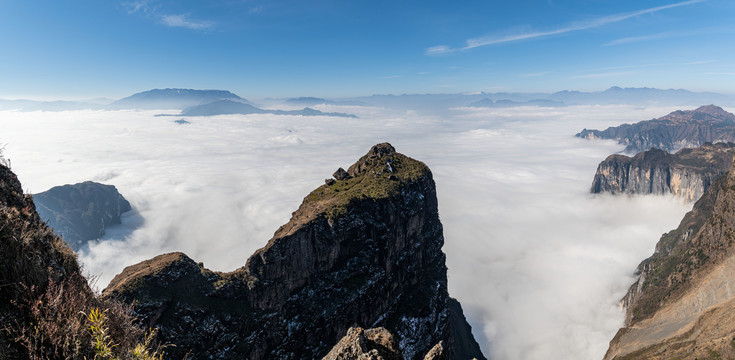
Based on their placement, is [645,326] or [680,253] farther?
[680,253]

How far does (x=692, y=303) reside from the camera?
235 ft

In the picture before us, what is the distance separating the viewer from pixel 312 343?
175 feet

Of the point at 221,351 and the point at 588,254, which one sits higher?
the point at 221,351

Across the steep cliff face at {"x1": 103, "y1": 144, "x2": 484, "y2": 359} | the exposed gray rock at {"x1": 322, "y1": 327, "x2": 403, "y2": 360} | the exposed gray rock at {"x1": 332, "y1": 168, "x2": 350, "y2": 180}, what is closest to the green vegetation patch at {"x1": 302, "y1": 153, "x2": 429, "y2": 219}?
the steep cliff face at {"x1": 103, "y1": 144, "x2": 484, "y2": 359}

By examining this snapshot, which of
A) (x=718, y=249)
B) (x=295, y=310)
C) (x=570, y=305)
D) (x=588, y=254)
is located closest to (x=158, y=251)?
(x=295, y=310)

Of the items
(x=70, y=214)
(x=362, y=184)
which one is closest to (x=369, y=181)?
(x=362, y=184)

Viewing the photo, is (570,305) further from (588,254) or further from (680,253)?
(588,254)

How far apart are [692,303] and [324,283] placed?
8249 centimetres

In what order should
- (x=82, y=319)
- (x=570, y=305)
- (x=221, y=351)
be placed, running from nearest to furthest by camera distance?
(x=82, y=319) < (x=221, y=351) < (x=570, y=305)

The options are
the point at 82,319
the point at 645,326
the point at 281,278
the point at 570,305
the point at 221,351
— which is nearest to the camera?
the point at 82,319

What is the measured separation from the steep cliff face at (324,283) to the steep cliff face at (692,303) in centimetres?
4200

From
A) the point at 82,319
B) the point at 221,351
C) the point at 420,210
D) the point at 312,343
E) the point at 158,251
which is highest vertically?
the point at 82,319

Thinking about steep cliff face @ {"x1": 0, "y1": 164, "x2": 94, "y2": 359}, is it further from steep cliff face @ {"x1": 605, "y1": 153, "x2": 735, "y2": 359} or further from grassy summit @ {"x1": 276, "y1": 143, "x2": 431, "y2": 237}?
steep cliff face @ {"x1": 605, "y1": 153, "x2": 735, "y2": 359}

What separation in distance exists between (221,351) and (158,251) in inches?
7118
